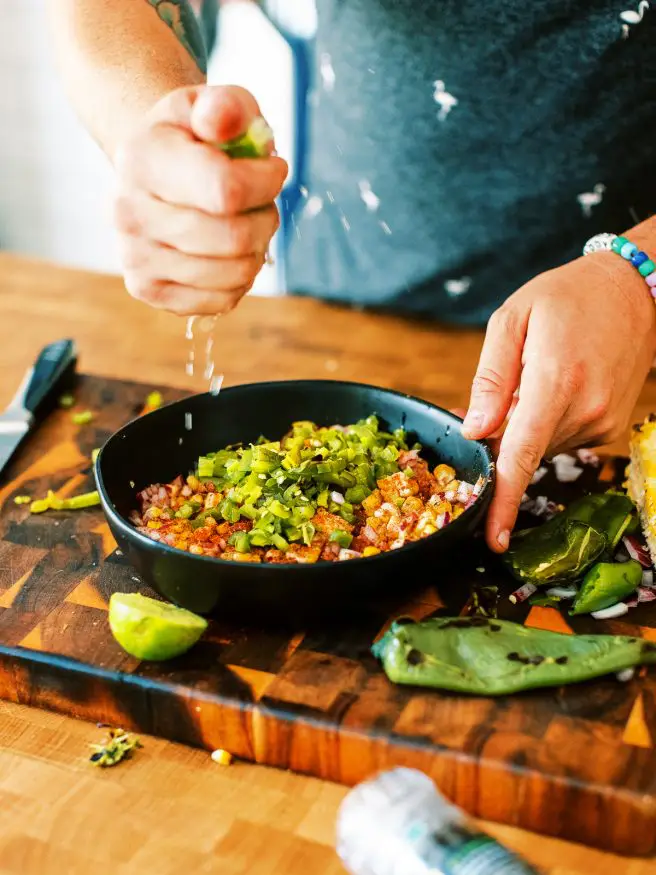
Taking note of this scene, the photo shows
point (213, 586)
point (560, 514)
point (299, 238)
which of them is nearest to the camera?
point (213, 586)

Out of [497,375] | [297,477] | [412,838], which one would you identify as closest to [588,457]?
[497,375]

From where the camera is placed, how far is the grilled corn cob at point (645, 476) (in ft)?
4.97

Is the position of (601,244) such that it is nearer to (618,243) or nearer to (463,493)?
(618,243)

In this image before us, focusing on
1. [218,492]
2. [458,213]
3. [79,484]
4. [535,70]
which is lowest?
[79,484]

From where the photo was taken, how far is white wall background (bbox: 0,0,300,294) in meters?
4.23

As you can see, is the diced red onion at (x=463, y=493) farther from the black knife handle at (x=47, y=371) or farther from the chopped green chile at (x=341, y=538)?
the black knife handle at (x=47, y=371)

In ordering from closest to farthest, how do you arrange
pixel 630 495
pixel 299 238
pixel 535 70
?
pixel 630 495 < pixel 535 70 < pixel 299 238

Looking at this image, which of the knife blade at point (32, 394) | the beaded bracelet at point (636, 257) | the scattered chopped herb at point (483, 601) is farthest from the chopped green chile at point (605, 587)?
the knife blade at point (32, 394)

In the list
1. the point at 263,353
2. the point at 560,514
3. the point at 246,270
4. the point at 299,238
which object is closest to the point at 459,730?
the point at 560,514

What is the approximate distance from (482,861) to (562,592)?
57 centimetres

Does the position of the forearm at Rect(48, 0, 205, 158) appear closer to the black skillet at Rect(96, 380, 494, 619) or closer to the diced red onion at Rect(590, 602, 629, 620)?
the black skillet at Rect(96, 380, 494, 619)

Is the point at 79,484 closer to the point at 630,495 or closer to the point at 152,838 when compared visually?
the point at 152,838

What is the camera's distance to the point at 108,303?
2.56 meters

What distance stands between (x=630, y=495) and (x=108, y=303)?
1.42 metres
